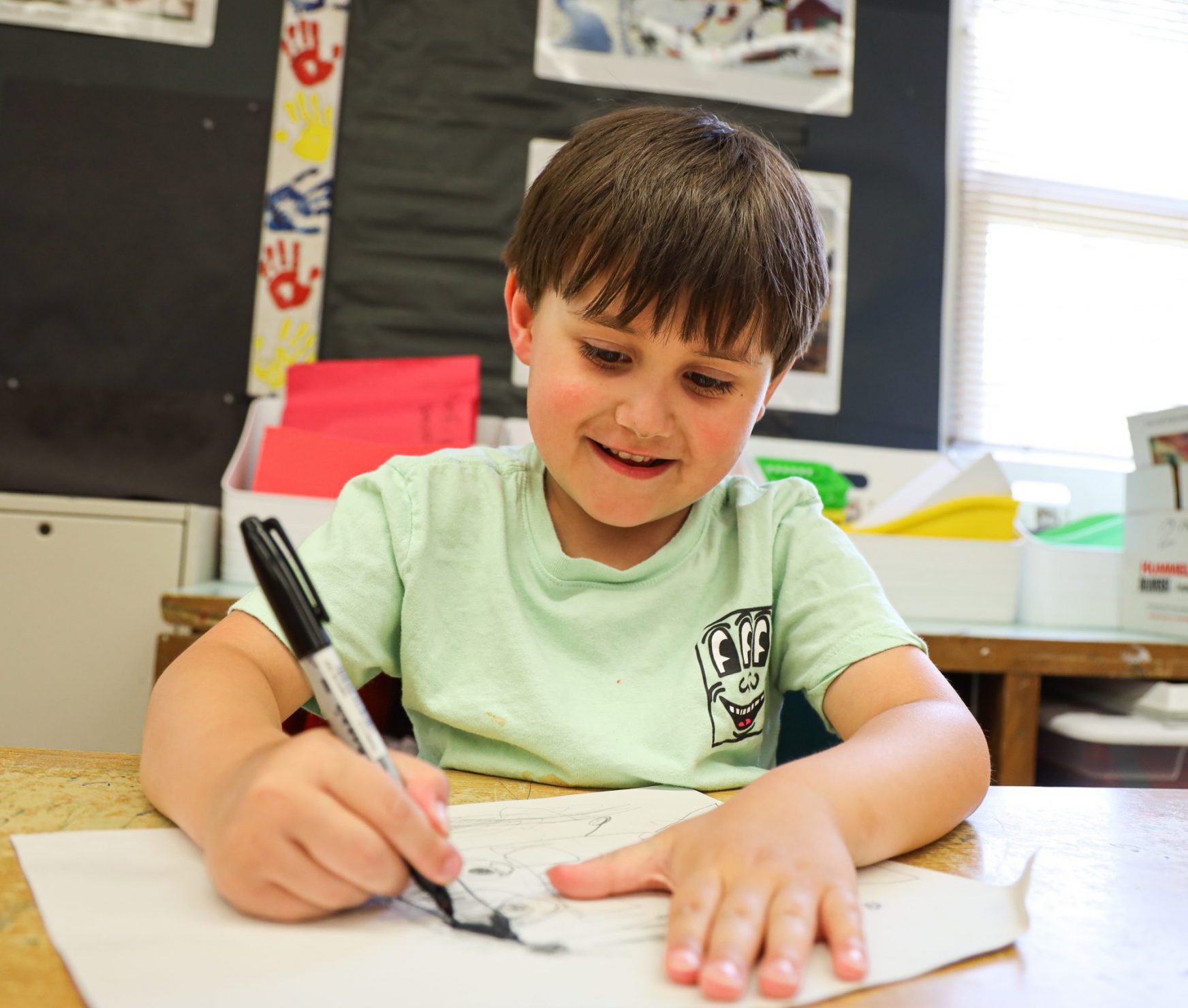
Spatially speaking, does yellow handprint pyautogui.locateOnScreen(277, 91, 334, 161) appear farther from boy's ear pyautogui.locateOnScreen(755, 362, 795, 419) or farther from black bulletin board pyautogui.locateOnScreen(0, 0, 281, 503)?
boy's ear pyautogui.locateOnScreen(755, 362, 795, 419)

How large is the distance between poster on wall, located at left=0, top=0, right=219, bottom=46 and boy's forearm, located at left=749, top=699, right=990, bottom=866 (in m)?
1.77

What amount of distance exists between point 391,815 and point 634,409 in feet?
1.22

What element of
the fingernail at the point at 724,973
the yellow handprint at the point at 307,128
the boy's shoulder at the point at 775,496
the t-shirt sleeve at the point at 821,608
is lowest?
the fingernail at the point at 724,973

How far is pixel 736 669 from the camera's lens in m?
0.73

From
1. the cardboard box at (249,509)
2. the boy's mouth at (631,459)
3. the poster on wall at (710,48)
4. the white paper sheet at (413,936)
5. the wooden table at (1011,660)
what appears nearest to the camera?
the white paper sheet at (413,936)

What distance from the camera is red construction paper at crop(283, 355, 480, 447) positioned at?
1579 mm

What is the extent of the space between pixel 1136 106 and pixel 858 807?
2232 millimetres

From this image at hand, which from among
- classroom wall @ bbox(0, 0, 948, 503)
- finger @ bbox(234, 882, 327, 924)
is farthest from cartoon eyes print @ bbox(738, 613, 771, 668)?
classroom wall @ bbox(0, 0, 948, 503)

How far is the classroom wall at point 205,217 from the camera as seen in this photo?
172 cm

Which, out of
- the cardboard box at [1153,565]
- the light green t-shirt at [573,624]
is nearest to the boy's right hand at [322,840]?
the light green t-shirt at [573,624]

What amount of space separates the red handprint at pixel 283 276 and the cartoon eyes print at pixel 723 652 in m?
1.29

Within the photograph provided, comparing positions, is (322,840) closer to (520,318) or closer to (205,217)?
(520,318)

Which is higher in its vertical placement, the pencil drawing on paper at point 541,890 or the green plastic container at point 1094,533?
the green plastic container at point 1094,533

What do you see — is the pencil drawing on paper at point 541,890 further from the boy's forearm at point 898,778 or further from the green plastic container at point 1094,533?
the green plastic container at point 1094,533
